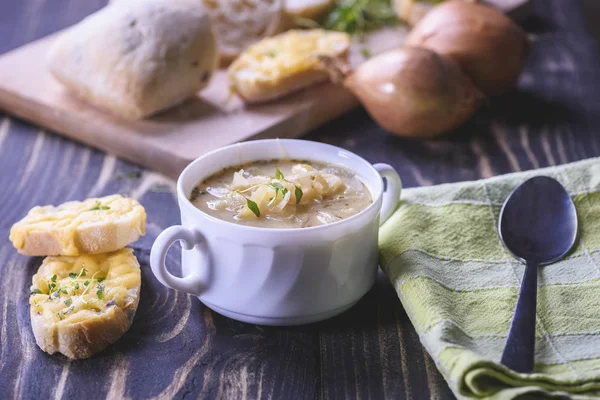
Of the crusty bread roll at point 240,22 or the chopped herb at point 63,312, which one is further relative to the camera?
the crusty bread roll at point 240,22

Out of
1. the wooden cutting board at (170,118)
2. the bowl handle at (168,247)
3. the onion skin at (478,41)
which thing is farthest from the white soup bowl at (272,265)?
the onion skin at (478,41)

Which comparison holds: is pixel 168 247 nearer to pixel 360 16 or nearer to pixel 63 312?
pixel 63 312

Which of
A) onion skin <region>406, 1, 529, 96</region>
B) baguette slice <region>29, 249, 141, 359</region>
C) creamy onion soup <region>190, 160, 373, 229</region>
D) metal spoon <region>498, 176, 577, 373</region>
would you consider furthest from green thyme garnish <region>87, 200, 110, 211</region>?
onion skin <region>406, 1, 529, 96</region>

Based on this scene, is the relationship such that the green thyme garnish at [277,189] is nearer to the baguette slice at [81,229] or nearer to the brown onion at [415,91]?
the baguette slice at [81,229]

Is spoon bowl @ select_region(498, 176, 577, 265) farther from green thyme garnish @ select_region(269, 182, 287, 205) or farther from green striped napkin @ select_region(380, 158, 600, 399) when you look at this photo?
green thyme garnish @ select_region(269, 182, 287, 205)

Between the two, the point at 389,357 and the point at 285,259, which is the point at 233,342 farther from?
the point at 389,357

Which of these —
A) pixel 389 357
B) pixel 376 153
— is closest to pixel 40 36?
pixel 376 153

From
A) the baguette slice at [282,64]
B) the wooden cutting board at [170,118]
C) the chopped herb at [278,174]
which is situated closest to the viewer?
the chopped herb at [278,174]
